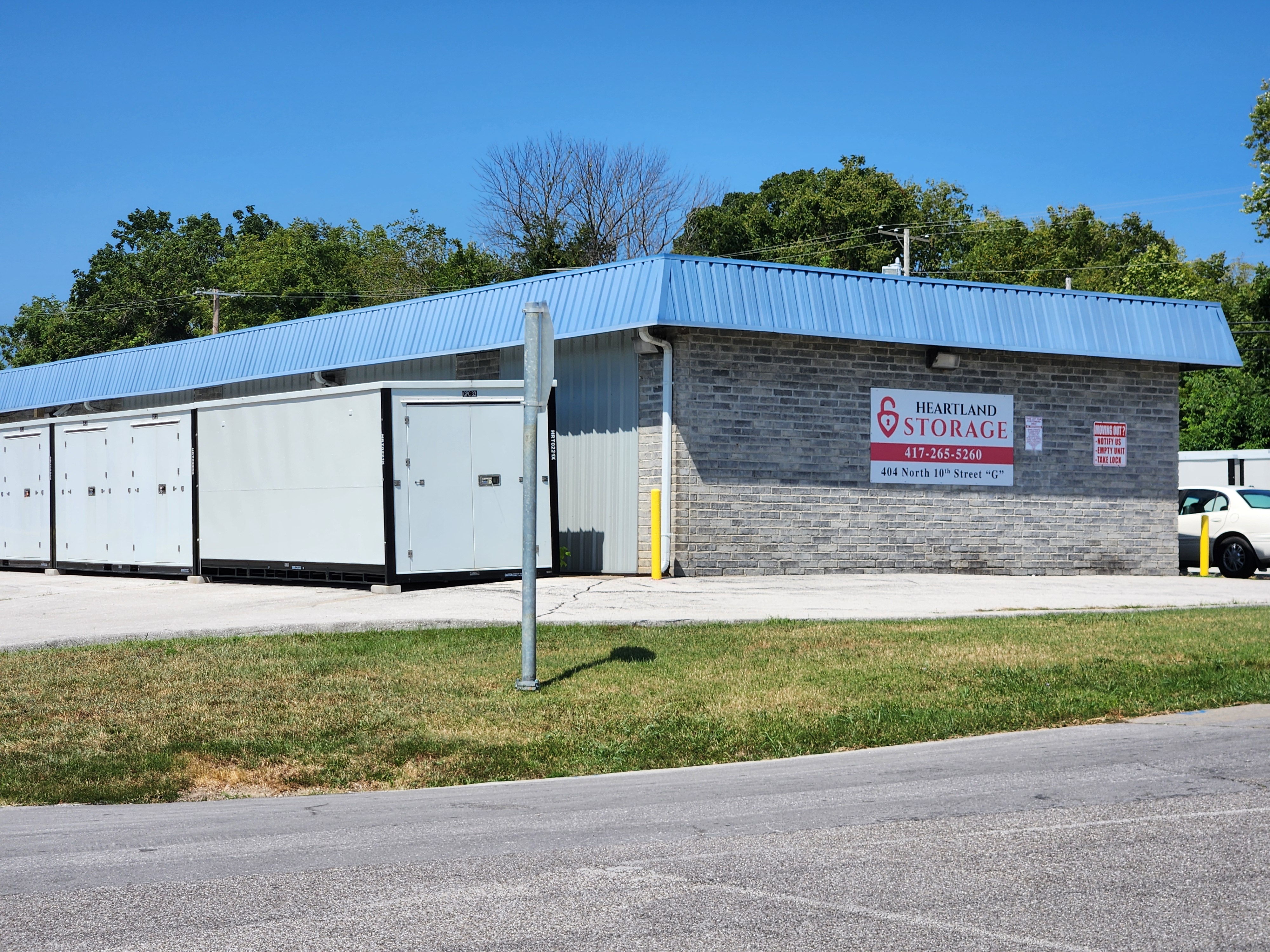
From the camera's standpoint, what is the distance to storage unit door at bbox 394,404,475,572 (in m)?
17.5

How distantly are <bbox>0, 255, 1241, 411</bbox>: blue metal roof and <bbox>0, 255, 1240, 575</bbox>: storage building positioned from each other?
1.6 inches

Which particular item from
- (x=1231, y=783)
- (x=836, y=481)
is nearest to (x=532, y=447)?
(x=1231, y=783)

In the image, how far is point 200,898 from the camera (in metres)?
5.22

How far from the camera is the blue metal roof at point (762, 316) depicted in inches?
759

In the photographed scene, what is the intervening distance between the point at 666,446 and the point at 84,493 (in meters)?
10.8

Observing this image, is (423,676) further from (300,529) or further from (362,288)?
(362,288)

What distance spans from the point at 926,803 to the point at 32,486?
2186 cm

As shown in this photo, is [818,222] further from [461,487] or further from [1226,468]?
[461,487]

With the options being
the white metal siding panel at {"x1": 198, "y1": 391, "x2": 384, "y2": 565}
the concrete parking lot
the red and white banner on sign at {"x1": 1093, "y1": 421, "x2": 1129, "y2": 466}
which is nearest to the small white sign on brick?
the red and white banner on sign at {"x1": 1093, "y1": 421, "x2": 1129, "y2": 466}

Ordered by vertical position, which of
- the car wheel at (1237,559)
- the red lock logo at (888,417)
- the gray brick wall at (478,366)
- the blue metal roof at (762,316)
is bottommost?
the car wheel at (1237,559)

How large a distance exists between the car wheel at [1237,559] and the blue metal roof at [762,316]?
3.33 m

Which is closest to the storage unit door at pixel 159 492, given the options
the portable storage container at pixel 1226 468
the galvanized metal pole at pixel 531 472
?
the galvanized metal pole at pixel 531 472

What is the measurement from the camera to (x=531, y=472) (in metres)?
10.2

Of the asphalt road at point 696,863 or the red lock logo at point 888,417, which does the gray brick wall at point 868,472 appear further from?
the asphalt road at point 696,863
